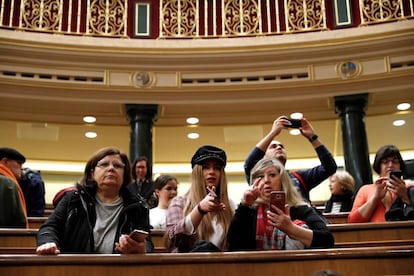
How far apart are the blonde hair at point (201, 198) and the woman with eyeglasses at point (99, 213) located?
0.26m

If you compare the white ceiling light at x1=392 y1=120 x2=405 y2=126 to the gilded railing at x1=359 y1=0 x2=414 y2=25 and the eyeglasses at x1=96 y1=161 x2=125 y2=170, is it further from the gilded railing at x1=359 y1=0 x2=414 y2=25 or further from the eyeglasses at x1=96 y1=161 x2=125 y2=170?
the eyeglasses at x1=96 y1=161 x2=125 y2=170

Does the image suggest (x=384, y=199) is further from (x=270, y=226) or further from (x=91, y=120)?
(x=91, y=120)

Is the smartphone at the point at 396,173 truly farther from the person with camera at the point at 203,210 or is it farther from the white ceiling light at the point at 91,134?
the white ceiling light at the point at 91,134

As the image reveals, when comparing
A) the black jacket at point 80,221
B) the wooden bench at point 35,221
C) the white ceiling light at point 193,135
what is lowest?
the black jacket at point 80,221

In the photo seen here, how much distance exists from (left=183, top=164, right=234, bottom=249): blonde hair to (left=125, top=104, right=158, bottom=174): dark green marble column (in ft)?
16.0

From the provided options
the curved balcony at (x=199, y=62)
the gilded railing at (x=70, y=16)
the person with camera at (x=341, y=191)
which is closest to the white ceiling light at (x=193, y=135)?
the curved balcony at (x=199, y=62)

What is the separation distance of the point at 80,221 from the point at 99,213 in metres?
0.10

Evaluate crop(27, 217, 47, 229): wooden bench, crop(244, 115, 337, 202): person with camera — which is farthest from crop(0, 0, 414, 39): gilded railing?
crop(244, 115, 337, 202): person with camera

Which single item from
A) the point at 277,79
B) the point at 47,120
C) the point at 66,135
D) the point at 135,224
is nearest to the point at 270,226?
the point at 135,224

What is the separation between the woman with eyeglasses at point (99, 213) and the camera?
8.24ft

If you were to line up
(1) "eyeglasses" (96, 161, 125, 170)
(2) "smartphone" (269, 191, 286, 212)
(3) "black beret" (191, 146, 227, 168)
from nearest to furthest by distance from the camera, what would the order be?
(2) "smartphone" (269, 191, 286, 212), (1) "eyeglasses" (96, 161, 125, 170), (3) "black beret" (191, 146, 227, 168)

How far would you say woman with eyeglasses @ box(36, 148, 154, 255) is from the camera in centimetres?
251

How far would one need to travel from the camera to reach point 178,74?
767 centimetres

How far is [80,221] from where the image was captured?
2.55 meters
